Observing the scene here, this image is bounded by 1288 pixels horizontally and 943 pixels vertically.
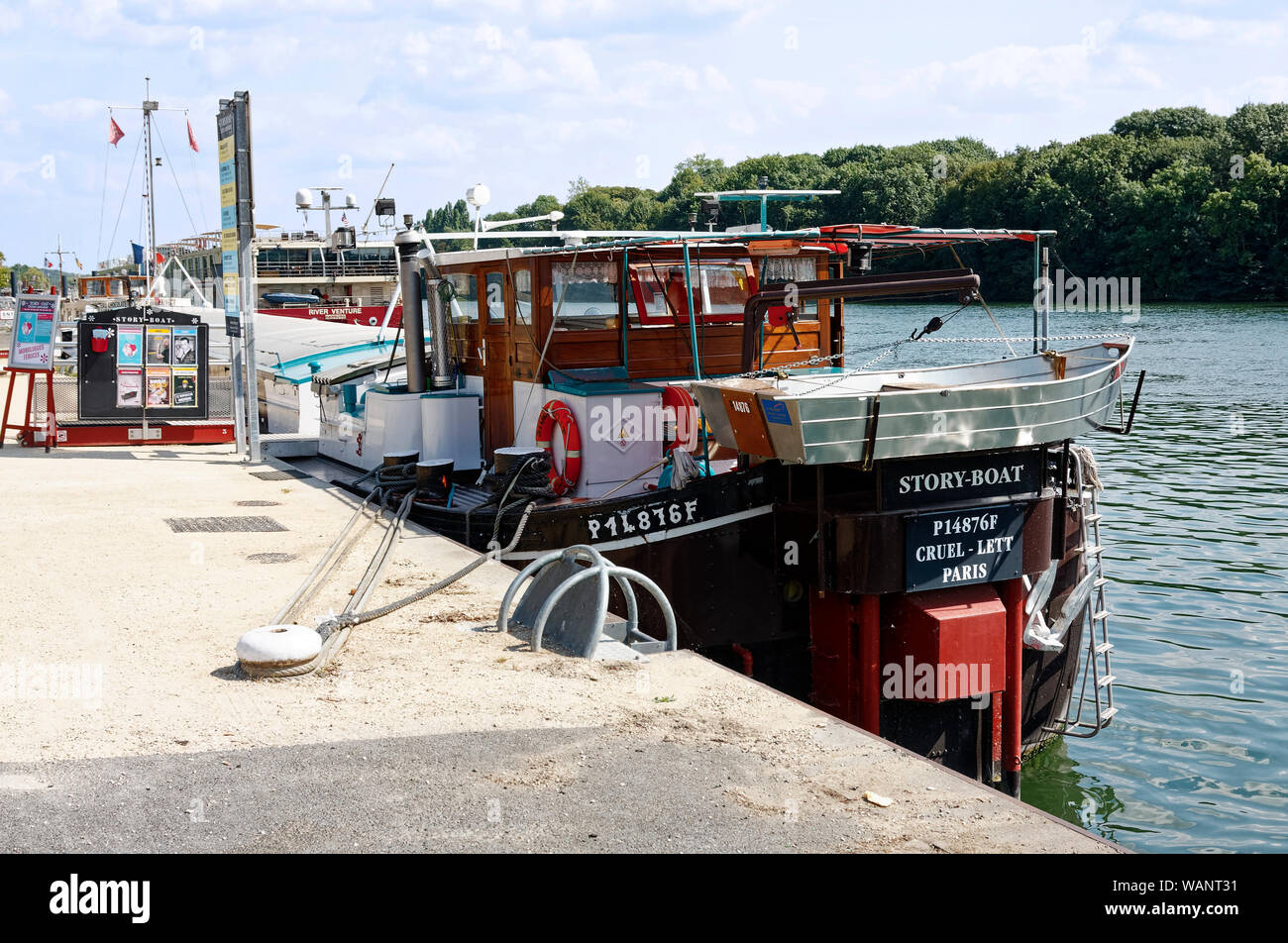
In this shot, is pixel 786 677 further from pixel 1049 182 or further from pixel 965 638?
pixel 1049 182

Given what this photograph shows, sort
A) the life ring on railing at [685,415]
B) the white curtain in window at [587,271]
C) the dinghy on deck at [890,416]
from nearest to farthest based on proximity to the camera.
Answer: the dinghy on deck at [890,416] < the life ring on railing at [685,415] < the white curtain in window at [587,271]

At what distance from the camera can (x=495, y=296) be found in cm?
1223

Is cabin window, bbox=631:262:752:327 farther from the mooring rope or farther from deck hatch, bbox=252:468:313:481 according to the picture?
deck hatch, bbox=252:468:313:481

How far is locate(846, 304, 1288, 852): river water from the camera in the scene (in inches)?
381

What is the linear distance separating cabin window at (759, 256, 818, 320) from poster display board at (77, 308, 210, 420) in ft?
31.3

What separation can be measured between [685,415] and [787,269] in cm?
197

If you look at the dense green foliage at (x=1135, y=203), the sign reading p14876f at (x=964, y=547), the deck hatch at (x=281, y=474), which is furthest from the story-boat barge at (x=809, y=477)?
the dense green foliage at (x=1135, y=203)

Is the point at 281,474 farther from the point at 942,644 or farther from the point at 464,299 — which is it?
the point at 942,644

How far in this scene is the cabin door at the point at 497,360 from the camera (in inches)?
470

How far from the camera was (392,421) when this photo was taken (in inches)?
528

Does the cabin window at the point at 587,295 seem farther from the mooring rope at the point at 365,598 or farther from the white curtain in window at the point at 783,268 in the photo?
the mooring rope at the point at 365,598

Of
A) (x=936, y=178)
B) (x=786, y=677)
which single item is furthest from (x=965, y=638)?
(x=936, y=178)

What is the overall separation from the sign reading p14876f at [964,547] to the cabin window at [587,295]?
3.85 metres

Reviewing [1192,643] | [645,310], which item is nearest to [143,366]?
[645,310]
